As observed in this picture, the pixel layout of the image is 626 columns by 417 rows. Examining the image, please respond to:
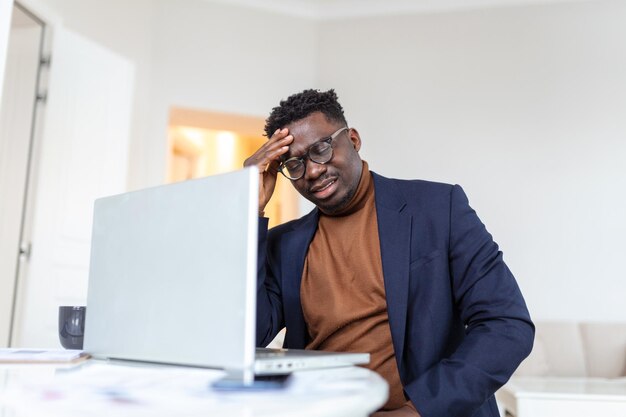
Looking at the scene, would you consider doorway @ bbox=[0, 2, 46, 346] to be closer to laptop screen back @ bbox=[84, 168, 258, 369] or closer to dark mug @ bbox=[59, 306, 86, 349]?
dark mug @ bbox=[59, 306, 86, 349]

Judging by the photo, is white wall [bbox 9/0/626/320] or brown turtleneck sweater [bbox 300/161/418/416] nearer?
brown turtleneck sweater [bbox 300/161/418/416]

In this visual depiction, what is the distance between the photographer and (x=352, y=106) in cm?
427

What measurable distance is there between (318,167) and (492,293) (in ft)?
1.48

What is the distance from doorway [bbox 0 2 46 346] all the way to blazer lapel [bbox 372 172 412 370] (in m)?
2.21

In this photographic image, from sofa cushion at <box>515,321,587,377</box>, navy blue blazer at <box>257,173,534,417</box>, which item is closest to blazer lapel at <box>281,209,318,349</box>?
navy blue blazer at <box>257,173,534,417</box>

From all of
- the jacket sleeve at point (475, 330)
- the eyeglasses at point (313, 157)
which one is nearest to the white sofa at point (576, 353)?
the jacket sleeve at point (475, 330)

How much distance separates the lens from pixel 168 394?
68cm

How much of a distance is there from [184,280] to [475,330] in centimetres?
57

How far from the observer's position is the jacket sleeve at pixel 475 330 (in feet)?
3.28

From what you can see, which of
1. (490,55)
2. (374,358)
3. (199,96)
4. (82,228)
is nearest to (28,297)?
(82,228)

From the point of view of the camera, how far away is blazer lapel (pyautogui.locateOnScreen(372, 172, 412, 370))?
1185mm

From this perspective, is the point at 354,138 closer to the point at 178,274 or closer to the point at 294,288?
the point at 294,288


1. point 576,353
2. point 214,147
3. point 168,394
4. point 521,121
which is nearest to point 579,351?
point 576,353

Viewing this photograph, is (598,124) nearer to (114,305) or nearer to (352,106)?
(352,106)
